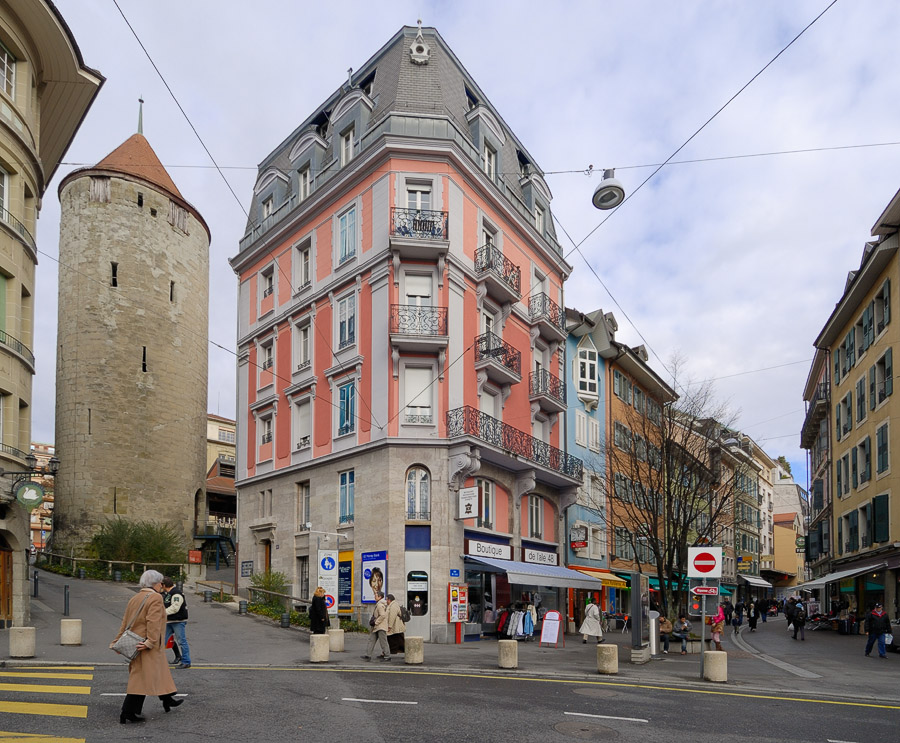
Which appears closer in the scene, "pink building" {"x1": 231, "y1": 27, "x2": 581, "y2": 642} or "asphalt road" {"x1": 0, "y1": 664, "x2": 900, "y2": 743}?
"asphalt road" {"x1": 0, "y1": 664, "x2": 900, "y2": 743}

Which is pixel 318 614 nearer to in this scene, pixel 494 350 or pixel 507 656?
pixel 507 656

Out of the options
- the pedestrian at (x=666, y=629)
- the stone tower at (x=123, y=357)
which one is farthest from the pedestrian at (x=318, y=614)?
the stone tower at (x=123, y=357)

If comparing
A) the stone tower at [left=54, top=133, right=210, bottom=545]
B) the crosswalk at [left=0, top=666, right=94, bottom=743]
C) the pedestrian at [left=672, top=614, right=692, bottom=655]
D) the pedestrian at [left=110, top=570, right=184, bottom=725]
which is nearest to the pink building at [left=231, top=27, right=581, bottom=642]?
the pedestrian at [left=672, top=614, right=692, bottom=655]

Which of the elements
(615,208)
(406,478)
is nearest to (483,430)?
(406,478)

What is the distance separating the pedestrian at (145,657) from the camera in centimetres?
918

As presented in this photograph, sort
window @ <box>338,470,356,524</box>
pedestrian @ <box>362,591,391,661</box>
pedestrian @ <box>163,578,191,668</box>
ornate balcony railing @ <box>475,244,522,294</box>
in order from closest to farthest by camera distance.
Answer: pedestrian @ <box>163,578,191,668</box> < pedestrian @ <box>362,591,391,661</box> < window @ <box>338,470,356,524</box> < ornate balcony railing @ <box>475,244,522,294</box>

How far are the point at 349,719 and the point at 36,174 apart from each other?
67.9ft

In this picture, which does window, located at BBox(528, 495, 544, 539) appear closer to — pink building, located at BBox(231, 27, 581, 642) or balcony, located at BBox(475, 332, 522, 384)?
pink building, located at BBox(231, 27, 581, 642)

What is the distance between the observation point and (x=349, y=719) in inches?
384

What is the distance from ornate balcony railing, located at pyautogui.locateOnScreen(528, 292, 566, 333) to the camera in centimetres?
3353

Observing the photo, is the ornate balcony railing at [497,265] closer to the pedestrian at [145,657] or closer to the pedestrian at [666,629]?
the pedestrian at [666,629]

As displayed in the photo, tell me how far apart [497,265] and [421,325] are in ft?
14.1

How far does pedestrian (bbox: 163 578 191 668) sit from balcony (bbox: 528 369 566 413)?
19397mm

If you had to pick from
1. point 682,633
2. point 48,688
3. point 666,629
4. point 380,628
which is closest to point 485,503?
point 666,629
